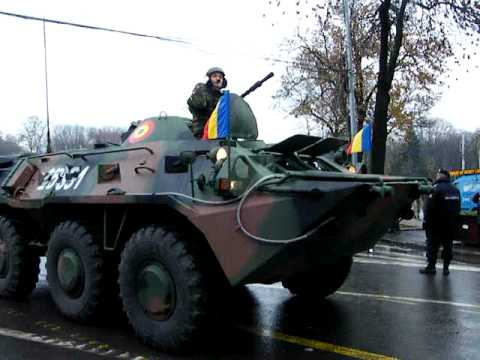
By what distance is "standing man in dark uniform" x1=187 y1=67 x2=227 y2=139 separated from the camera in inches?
255

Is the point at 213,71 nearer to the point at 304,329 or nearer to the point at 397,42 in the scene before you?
the point at 304,329

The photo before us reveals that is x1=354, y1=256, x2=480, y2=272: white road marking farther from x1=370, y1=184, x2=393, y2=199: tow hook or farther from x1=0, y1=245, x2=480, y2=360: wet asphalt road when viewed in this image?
x1=370, y1=184, x2=393, y2=199: tow hook

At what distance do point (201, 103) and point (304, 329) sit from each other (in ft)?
8.18

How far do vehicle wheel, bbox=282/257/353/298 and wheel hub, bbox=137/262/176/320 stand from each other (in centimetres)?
212

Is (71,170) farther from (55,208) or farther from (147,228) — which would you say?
(147,228)

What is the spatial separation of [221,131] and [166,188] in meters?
0.71

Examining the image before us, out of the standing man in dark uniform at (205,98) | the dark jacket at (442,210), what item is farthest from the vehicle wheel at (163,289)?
the dark jacket at (442,210)

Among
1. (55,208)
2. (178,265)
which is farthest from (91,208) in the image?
(178,265)

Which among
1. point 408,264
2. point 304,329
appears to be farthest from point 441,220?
point 304,329

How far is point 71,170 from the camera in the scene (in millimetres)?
6711

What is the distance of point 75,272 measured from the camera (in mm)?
6133

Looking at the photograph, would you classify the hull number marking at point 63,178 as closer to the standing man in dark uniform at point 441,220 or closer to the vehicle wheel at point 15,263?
the vehicle wheel at point 15,263

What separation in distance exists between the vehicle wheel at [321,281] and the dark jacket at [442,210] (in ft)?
11.2

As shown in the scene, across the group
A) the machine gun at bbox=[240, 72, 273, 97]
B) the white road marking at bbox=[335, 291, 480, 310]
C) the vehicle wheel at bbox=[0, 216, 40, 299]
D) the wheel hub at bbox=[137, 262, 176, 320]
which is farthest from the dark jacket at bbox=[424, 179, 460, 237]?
the vehicle wheel at bbox=[0, 216, 40, 299]
